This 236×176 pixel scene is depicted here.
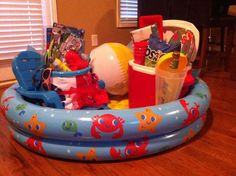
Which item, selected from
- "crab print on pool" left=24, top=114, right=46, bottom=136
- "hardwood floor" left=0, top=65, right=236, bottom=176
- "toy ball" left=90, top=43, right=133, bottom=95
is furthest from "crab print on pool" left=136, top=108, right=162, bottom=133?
"toy ball" left=90, top=43, right=133, bottom=95

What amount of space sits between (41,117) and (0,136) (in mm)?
323

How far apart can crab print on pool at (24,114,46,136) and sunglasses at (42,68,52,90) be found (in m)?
0.21

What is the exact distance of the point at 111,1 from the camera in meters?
2.44

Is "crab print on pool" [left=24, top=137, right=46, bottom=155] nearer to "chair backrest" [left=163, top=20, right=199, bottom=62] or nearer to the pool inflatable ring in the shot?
the pool inflatable ring

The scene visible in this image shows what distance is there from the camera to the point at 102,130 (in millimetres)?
766

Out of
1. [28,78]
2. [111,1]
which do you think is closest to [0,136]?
[28,78]

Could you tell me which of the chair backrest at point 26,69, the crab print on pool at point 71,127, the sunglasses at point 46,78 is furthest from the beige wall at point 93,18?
the crab print on pool at point 71,127

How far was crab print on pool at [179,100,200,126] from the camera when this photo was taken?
872 millimetres

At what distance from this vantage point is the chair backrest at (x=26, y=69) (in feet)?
3.42

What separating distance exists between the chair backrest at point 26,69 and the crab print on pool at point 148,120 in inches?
20.2

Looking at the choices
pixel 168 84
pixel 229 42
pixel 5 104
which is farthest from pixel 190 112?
pixel 229 42

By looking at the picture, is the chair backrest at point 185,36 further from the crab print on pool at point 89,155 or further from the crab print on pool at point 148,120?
the crab print on pool at point 89,155

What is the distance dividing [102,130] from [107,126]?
0.8 inches

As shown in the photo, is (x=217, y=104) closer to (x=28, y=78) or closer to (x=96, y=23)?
(x=28, y=78)
